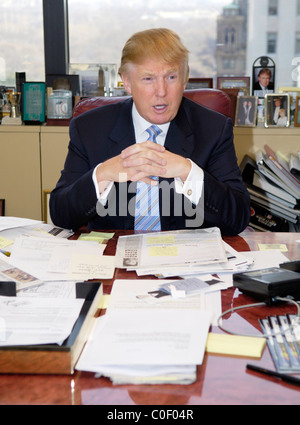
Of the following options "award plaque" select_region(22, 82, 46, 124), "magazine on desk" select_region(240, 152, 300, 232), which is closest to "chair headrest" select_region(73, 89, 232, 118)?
"magazine on desk" select_region(240, 152, 300, 232)

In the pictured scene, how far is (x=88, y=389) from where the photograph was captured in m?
0.72

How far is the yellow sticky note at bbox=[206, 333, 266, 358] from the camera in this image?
82 cm

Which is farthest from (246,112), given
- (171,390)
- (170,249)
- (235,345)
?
(171,390)

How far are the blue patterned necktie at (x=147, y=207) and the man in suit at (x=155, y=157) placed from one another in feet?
0.06

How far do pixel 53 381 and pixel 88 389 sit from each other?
6 centimetres

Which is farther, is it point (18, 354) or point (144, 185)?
point (144, 185)

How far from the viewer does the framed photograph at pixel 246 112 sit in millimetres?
2854

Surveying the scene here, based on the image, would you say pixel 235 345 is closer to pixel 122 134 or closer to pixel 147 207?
pixel 147 207

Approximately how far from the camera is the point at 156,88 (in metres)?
1.66

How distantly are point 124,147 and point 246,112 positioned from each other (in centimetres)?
131

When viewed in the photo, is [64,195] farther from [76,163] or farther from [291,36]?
[291,36]

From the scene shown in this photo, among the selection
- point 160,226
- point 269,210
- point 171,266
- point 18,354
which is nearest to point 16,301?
point 18,354

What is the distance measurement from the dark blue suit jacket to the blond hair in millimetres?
216

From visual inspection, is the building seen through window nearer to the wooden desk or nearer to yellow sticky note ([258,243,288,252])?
yellow sticky note ([258,243,288,252])
